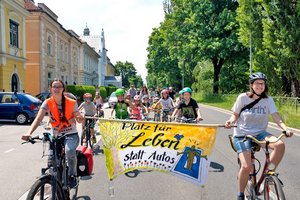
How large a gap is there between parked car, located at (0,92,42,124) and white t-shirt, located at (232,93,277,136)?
13.9m

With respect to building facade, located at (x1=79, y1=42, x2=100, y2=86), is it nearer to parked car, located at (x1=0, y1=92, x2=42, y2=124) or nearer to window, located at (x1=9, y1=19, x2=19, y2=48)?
window, located at (x1=9, y1=19, x2=19, y2=48)

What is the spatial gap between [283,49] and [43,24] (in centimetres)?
2446

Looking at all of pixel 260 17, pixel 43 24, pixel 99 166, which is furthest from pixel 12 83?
pixel 99 166

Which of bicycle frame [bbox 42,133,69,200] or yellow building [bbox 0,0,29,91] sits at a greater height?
yellow building [bbox 0,0,29,91]

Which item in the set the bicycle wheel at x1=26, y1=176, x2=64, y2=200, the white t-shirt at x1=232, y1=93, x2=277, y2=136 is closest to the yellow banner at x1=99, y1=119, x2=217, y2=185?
the white t-shirt at x1=232, y1=93, x2=277, y2=136

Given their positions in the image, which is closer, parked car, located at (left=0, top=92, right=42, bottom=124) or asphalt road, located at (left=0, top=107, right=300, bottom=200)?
asphalt road, located at (left=0, top=107, right=300, bottom=200)

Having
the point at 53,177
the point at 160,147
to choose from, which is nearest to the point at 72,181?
the point at 53,177

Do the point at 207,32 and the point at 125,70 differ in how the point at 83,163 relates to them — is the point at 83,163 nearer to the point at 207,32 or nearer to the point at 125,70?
the point at 207,32

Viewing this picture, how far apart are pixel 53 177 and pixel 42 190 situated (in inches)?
7.7

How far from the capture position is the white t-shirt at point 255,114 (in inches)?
181

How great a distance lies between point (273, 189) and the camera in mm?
3922

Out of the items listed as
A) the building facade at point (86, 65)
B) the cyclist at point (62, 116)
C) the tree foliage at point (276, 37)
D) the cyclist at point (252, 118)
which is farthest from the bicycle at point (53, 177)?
the building facade at point (86, 65)

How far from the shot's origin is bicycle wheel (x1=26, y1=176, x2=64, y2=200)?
150 inches

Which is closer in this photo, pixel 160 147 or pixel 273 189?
pixel 273 189
